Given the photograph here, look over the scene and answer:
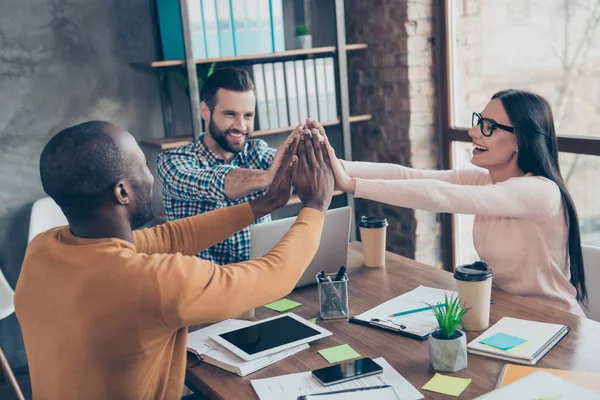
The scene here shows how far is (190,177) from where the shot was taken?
241cm

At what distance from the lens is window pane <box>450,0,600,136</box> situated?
2.87m

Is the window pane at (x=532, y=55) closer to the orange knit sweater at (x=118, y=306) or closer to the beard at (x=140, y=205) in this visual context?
the orange knit sweater at (x=118, y=306)

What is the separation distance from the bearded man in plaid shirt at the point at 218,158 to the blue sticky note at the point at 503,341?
114 cm

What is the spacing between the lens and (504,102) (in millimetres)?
2078

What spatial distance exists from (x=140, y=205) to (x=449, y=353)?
753mm

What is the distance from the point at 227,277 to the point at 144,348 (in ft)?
0.72

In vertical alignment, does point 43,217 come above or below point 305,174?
below

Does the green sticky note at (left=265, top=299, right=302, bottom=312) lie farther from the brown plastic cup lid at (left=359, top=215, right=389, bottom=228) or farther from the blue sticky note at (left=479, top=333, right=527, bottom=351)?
the blue sticky note at (left=479, top=333, right=527, bottom=351)

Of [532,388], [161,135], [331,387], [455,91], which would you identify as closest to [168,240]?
[331,387]

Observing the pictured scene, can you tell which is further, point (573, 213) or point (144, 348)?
point (573, 213)

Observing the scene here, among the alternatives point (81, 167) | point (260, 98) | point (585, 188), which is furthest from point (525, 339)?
point (260, 98)

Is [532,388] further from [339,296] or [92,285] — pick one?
[92,285]

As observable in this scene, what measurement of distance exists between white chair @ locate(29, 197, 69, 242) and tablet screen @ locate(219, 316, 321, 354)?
175 cm

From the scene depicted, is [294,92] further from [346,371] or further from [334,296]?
[346,371]
